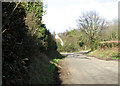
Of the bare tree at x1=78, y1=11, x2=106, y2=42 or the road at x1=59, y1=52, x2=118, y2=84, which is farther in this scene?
the bare tree at x1=78, y1=11, x2=106, y2=42

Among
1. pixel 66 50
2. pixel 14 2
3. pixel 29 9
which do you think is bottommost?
pixel 66 50

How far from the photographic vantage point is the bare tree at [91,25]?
3547 cm

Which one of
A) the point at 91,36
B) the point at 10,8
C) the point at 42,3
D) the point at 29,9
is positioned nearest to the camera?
the point at 10,8

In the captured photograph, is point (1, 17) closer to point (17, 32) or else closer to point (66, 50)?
point (17, 32)

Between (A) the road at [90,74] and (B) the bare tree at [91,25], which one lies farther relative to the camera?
(B) the bare tree at [91,25]

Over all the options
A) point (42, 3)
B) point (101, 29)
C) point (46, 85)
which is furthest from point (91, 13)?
point (46, 85)

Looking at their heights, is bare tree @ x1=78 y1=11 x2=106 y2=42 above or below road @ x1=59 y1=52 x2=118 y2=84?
above

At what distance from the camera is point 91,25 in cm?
3575

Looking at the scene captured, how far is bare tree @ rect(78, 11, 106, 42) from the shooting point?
116 ft

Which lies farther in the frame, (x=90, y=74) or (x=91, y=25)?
(x=91, y=25)

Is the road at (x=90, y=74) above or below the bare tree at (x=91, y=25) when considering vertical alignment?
below

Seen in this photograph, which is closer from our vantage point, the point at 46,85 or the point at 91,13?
the point at 46,85

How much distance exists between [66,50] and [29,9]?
138 feet

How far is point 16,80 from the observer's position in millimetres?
3963
